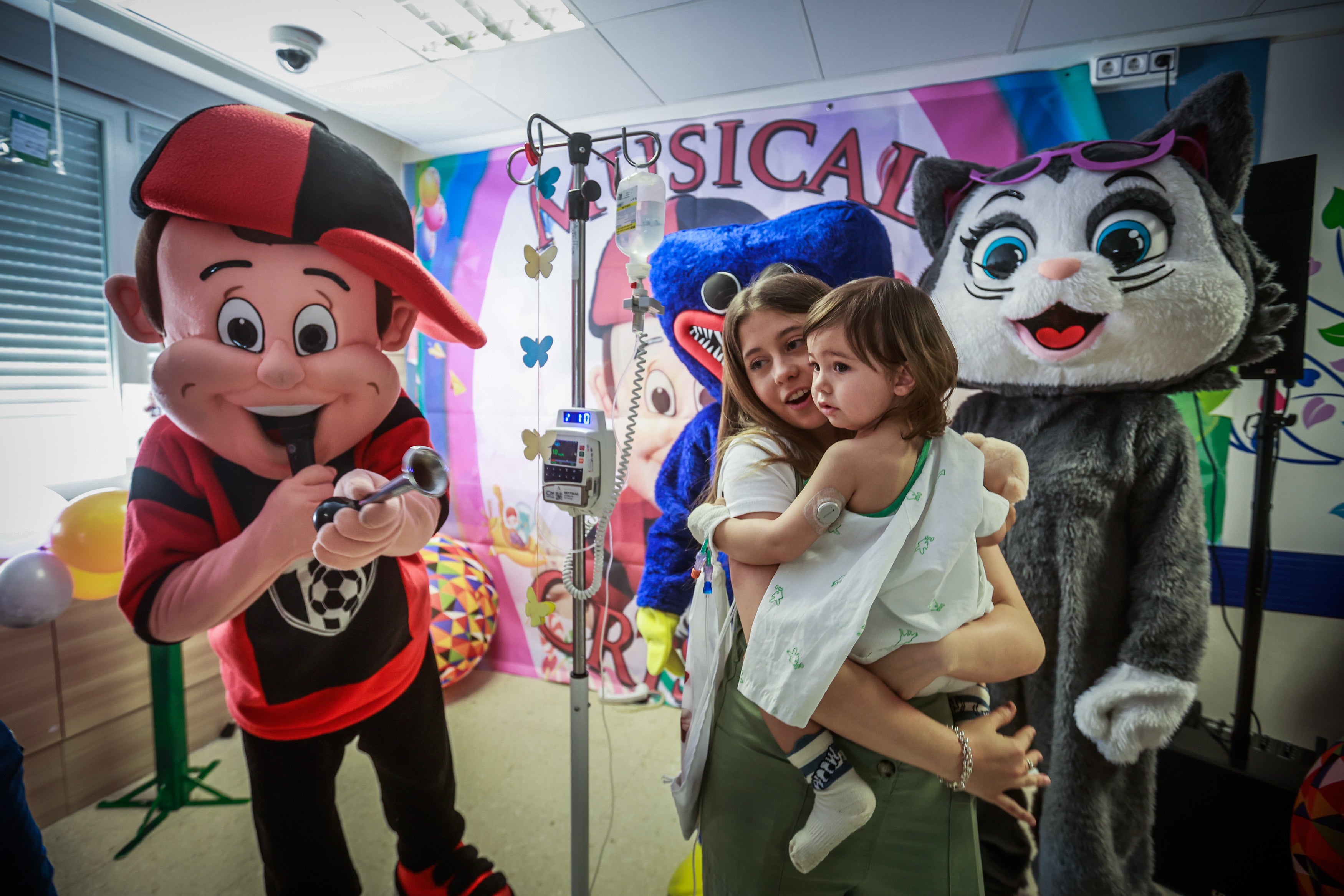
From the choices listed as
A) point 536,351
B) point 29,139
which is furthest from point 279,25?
point 536,351

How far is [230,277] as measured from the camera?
1.04 m

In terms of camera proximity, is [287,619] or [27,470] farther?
[27,470]

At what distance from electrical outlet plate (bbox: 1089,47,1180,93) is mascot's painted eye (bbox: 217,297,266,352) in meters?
2.18

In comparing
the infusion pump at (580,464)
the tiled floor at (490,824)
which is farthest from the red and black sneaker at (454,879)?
the infusion pump at (580,464)

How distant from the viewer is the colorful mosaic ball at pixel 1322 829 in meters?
1.22

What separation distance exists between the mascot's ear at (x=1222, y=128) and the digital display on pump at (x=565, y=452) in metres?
1.37

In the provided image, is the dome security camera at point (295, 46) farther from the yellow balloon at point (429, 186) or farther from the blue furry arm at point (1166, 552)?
the blue furry arm at point (1166, 552)

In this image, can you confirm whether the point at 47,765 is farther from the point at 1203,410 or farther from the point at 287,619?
the point at 1203,410

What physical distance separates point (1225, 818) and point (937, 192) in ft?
5.40

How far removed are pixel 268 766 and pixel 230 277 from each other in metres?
0.90

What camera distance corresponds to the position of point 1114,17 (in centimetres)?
157

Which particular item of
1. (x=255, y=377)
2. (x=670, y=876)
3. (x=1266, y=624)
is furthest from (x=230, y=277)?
(x=1266, y=624)

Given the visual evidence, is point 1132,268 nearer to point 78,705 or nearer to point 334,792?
point 334,792

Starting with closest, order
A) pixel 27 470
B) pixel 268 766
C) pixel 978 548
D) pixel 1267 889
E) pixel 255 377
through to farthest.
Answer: pixel 978 548 < pixel 255 377 < pixel 268 766 < pixel 1267 889 < pixel 27 470
